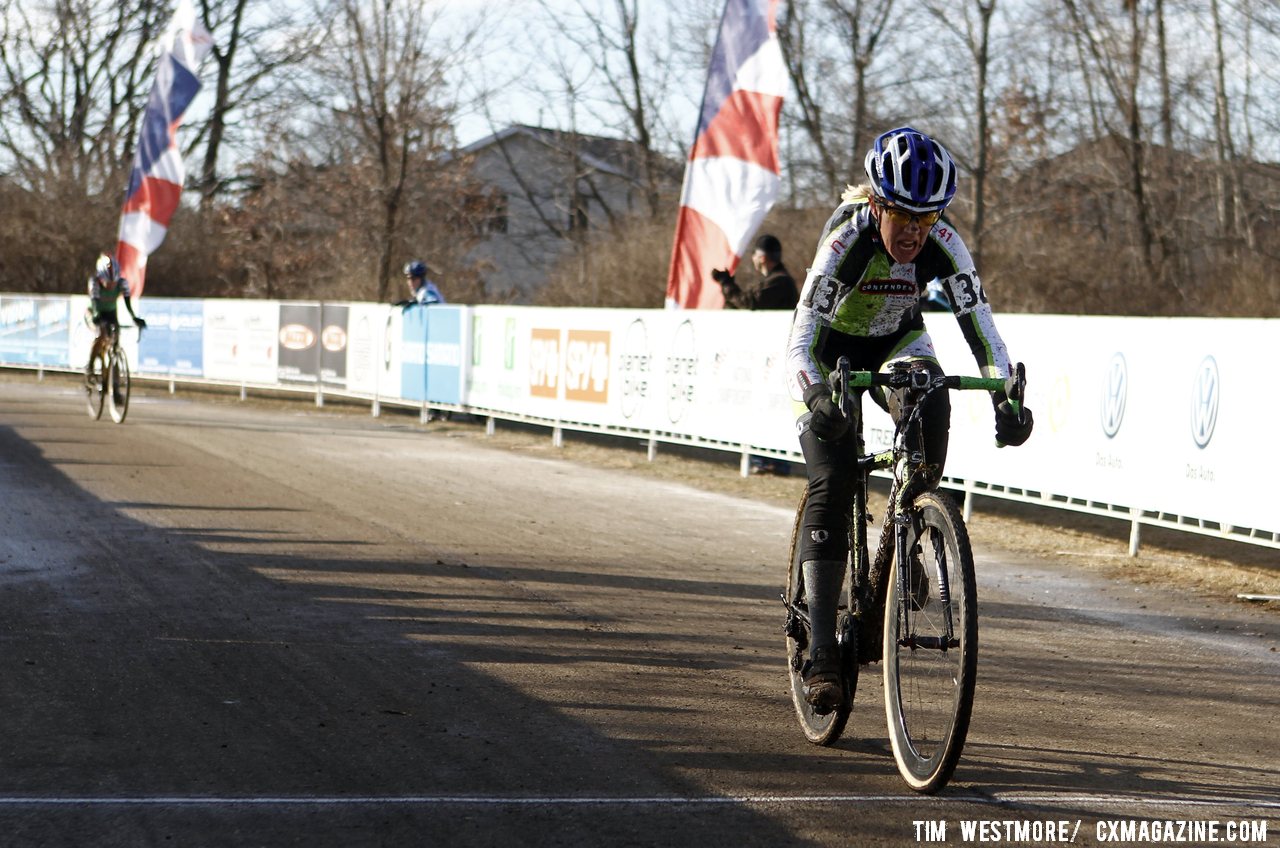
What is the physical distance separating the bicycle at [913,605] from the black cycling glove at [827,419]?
6cm

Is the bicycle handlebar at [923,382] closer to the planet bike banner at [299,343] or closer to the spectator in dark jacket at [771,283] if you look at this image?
the spectator in dark jacket at [771,283]

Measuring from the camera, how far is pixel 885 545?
5148 millimetres

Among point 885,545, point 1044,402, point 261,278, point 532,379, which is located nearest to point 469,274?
point 261,278

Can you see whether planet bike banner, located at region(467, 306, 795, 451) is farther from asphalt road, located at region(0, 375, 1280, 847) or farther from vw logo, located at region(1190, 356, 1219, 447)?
vw logo, located at region(1190, 356, 1219, 447)

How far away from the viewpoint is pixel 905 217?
5117 mm

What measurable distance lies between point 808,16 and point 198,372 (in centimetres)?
1476

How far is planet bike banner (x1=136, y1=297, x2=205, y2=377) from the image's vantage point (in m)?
28.4

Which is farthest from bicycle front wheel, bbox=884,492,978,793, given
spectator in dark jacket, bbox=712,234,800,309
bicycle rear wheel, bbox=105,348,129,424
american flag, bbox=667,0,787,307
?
bicycle rear wheel, bbox=105,348,129,424

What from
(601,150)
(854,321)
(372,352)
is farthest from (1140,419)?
(601,150)

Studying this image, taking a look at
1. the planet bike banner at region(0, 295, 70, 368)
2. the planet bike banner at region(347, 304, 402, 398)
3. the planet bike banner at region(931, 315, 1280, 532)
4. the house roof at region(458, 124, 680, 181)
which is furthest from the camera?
the house roof at region(458, 124, 680, 181)

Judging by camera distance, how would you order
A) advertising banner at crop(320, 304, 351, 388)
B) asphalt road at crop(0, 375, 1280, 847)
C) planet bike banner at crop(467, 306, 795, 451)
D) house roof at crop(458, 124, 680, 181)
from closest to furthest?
asphalt road at crop(0, 375, 1280, 847)
planet bike banner at crop(467, 306, 795, 451)
advertising banner at crop(320, 304, 351, 388)
house roof at crop(458, 124, 680, 181)

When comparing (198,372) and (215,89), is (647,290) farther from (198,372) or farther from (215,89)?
(215,89)

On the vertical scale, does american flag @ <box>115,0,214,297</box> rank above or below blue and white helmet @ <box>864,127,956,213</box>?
above

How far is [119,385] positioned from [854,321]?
15.7 meters
